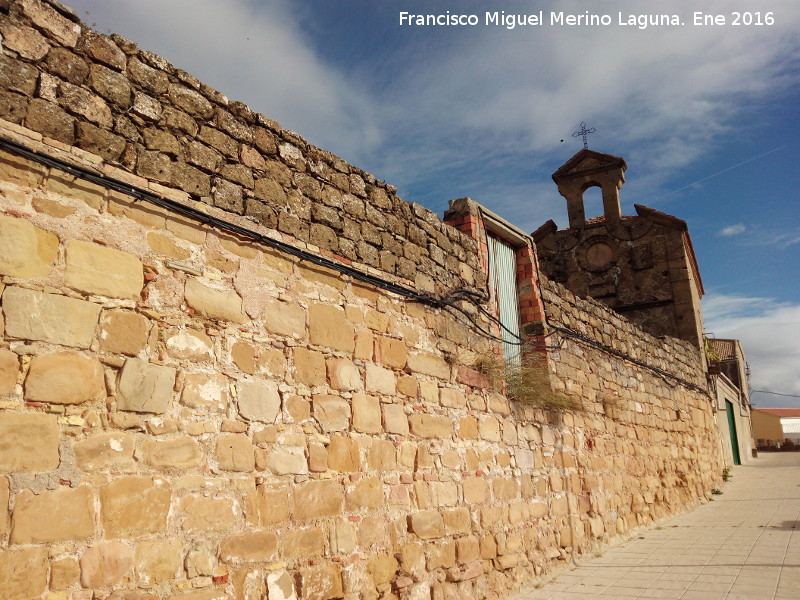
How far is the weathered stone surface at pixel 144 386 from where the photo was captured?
10.4 ft

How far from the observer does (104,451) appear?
302 cm

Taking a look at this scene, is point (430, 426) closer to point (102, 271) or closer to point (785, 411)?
point (102, 271)

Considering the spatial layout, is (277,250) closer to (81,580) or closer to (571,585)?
(81,580)

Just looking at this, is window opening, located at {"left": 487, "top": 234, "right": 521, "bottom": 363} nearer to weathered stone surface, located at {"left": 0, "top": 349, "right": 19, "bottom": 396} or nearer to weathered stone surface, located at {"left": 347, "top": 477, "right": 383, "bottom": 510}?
weathered stone surface, located at {"left": 347, "top": 477, "right": 383, "bottom": 510}

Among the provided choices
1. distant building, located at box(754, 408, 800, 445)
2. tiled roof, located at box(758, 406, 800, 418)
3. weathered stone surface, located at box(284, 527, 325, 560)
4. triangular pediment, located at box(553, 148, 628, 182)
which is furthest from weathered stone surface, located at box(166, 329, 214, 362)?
tiled roof, located at box(758, 406, 800, 418)

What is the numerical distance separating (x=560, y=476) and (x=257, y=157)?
4.66m

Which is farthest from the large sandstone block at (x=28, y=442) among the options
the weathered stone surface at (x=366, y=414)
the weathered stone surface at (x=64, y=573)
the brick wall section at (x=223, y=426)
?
the weathered stone surface at (x=366, y=414)

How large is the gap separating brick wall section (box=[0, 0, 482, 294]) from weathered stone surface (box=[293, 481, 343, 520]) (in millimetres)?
1639

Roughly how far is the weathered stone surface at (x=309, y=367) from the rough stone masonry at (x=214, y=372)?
0.01 meters

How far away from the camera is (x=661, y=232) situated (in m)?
16.8

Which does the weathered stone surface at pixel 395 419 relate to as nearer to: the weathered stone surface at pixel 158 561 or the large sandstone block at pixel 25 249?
the weathered stone surface at pixel 158 561

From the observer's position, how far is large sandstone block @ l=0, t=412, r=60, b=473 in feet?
8.90

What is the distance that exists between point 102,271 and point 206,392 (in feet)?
2.77

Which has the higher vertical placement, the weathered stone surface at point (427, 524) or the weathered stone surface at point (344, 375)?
the weathered stone surface at point (344, 375)
